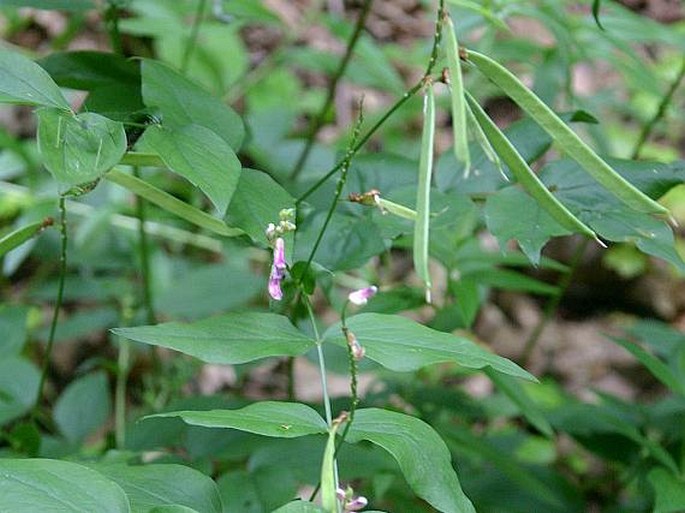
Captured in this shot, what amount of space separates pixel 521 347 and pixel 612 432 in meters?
1.42

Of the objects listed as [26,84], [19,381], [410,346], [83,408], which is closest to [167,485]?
[410,346]

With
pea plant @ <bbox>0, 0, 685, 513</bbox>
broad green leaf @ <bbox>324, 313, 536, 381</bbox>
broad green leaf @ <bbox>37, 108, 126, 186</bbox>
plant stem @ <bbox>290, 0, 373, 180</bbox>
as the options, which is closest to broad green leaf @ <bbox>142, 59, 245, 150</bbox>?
pea plant @ <bbox>0, 0, 685, 513</bbox>

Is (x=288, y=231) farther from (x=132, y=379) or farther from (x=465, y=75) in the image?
(x=132, y=379)

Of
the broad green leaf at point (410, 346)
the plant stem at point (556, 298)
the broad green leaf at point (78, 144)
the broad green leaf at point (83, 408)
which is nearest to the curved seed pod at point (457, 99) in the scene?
the broad green leaf at point (410, 346)

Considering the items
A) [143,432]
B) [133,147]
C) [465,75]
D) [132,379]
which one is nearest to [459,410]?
[143,432]

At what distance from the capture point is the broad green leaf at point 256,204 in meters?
0.85

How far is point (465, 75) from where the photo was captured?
2.25 meters

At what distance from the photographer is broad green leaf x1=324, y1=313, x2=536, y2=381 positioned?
753 millimetres

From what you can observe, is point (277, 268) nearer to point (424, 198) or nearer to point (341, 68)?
point (424, 198)

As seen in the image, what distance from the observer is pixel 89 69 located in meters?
1.11

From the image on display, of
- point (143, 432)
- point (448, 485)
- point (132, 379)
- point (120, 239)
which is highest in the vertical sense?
point (448, 485)

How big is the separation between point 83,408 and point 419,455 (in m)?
0.97

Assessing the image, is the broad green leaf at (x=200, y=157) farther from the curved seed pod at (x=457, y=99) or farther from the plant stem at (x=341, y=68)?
the plant stem at (x=341, y=68)

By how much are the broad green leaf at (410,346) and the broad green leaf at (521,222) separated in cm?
15
